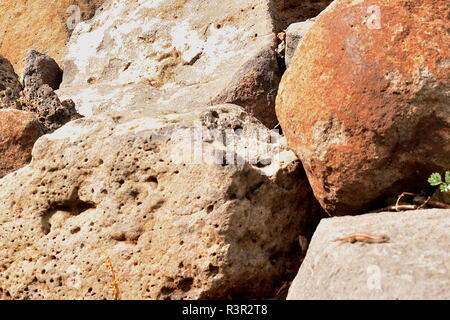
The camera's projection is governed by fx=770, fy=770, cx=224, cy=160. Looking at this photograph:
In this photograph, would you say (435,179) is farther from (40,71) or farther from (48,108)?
(40,71)

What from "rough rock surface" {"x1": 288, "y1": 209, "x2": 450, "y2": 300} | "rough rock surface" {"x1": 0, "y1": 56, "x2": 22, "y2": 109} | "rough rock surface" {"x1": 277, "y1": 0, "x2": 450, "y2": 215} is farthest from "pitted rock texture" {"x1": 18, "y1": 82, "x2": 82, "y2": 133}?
"rough rock surface" {"x1": 288, "y1": 209, "x2": 450, "y2": 300}

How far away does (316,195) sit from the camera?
3447 millimetres

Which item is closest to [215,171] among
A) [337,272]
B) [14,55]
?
[337,272]

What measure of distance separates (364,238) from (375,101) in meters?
0.64

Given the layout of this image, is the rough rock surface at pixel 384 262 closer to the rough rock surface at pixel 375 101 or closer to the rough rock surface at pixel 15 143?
the rough rock surface at pixel 375 101

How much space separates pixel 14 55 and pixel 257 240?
4.15 metres

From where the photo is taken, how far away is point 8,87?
5.34 m

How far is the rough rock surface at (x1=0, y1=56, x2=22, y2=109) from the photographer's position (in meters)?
5.20

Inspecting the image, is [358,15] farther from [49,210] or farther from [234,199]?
[49,210]

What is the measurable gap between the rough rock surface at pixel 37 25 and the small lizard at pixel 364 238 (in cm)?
427

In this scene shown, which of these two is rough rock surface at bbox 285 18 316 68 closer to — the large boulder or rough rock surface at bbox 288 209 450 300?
the large boulder

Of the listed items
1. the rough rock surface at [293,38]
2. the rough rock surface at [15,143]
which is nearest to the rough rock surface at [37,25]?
the rough rock surface at [15,143]

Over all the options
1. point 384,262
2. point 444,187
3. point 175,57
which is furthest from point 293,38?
point 384,262

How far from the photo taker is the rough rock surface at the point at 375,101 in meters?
3.10
